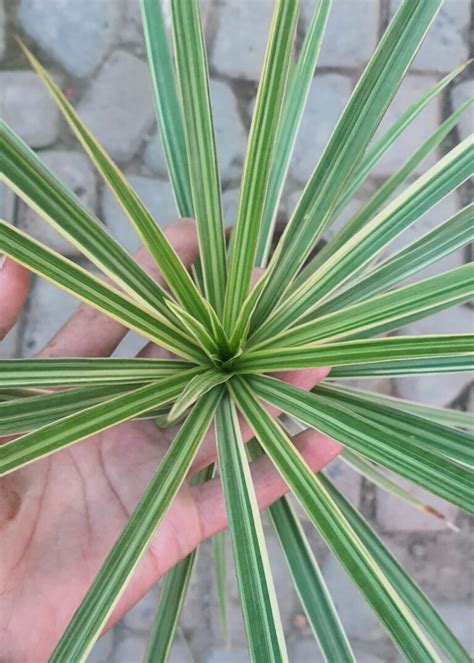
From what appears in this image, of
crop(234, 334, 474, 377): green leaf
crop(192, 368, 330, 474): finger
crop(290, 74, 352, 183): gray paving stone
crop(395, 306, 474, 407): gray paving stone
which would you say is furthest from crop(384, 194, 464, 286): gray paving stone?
crop(234, 334, 474, 377): green leaf

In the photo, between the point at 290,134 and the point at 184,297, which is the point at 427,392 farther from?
the point at 184,297

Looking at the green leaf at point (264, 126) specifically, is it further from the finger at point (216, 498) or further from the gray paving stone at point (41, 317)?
the gray paving stone at point (41, 317)

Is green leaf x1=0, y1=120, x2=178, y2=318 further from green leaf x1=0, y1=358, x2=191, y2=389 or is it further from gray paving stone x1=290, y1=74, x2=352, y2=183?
gray paving stone x1=290, y1=74, x2=352, y2=183

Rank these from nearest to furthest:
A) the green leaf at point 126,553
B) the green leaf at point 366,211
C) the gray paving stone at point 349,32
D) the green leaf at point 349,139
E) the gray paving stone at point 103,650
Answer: the green leaf at point 126,553
the green leaf at point 349,139
the green leaf at point 366,211
the gray paving stone at point 103,650
the gray paving stone at point 349,32

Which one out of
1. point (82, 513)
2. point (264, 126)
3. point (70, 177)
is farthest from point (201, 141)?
point (70, 177)

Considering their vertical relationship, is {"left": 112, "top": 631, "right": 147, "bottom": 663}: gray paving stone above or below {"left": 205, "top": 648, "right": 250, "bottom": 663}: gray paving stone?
above

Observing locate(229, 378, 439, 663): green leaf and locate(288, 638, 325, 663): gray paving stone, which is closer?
locate(229, 378, 439, 663): green leaf

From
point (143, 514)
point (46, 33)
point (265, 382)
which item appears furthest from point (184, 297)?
point (46, 33)

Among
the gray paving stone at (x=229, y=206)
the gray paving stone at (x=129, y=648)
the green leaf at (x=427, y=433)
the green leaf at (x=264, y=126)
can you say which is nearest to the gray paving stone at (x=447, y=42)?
the gray paving stone at (x=229, y=206)
